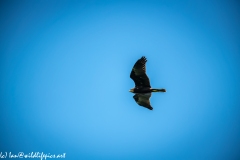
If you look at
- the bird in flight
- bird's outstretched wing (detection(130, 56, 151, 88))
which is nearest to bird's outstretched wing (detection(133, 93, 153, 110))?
the bird in flight

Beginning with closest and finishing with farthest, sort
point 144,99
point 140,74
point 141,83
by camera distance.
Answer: point 140,74 < point 141,83 < point 144,99

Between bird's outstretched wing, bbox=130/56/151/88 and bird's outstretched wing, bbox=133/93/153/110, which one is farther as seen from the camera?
bird's outstretched wing, bbox=133/93/153/110

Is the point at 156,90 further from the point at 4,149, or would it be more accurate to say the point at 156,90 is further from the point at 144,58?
the point at 4,149

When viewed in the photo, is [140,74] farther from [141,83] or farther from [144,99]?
[144,99]

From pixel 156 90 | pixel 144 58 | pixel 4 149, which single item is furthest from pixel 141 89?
pixel 4 149

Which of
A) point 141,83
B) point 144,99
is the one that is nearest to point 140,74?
point 141,83

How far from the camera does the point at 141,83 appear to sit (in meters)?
11.9

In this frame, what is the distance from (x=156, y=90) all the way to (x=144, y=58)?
243 cm

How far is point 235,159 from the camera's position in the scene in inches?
1607

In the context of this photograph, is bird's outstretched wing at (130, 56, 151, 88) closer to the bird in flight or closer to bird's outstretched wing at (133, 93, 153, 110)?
the bird in flight

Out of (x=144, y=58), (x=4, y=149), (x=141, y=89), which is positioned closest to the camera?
(x=144, y=58)

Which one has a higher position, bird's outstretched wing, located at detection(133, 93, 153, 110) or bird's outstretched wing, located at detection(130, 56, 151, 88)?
bird's outstretched wing, located at detection(130, 56, 151, 88)

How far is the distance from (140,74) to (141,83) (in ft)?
2.71

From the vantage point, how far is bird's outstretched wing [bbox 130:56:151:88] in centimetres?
1095
